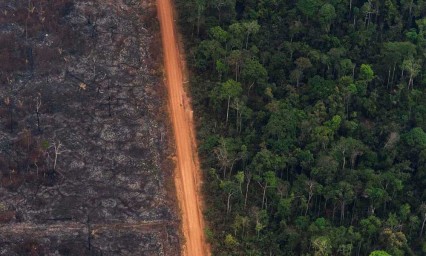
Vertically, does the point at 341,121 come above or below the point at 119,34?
below

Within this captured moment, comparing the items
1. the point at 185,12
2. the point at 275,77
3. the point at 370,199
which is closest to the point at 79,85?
the point at 185,12

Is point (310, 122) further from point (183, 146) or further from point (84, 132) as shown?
point (84, 132)

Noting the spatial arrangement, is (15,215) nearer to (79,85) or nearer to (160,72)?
(79,85)

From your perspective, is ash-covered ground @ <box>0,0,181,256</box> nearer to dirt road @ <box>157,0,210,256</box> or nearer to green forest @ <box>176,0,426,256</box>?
dirt road @ <box>157,0,210,256</box>

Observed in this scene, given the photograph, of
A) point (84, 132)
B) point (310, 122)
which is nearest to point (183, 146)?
point (84, 132)

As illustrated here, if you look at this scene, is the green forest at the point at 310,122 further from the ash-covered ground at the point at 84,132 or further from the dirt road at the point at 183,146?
the ash-covered ground at the point at 84,132
